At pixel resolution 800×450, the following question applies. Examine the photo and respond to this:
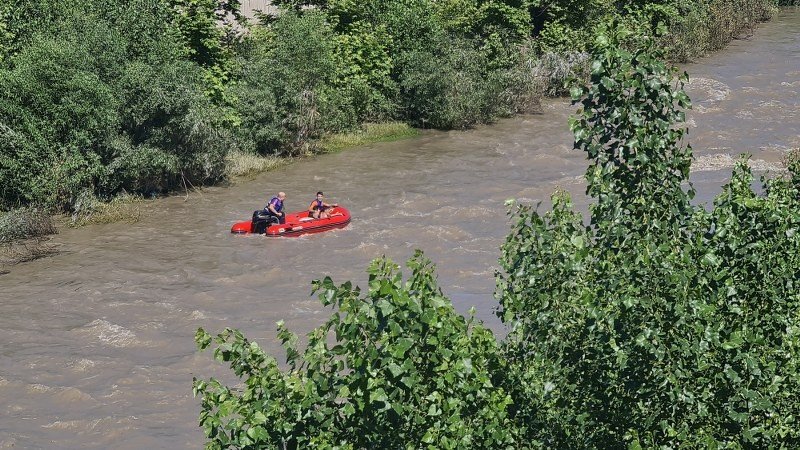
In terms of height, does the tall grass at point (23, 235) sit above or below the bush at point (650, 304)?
below

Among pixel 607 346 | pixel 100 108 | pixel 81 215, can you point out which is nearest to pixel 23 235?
pixel 81 215

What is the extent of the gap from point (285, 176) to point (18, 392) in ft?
54.0

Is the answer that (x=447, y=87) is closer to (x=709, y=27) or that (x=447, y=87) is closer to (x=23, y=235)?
(x=709, y=27)

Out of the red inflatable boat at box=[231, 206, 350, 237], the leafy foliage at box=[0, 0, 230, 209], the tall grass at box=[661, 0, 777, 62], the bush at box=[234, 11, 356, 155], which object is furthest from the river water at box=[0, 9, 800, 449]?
the tall grass at box=[661, 0, 777, 62]

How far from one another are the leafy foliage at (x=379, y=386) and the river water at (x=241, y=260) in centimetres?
972

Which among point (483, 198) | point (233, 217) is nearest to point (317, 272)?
point (233, 217)

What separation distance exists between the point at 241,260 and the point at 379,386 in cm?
2004

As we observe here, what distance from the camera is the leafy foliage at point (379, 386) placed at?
28.6 feet

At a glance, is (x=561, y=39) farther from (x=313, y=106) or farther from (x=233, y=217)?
(x=233, y=217)

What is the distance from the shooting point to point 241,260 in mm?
28406

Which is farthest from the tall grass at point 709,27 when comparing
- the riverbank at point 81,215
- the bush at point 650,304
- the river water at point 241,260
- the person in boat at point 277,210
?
the bush at point 650,304

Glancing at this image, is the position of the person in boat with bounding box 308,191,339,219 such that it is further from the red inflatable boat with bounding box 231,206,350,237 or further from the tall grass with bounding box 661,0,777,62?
the tall grass with bounding box 661,0,777,62

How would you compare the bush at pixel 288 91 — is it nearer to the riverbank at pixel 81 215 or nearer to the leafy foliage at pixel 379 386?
the riverbank at pixel 81 215

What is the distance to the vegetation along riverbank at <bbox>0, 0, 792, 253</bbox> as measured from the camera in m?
30.9
